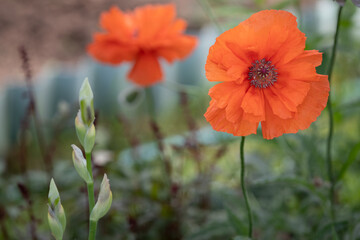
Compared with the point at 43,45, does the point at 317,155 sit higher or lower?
lower

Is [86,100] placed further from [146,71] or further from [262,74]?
[146,71]

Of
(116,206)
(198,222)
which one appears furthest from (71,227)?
(198,222)

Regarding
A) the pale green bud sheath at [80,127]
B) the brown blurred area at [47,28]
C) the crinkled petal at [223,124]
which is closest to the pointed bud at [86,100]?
the pale green bud sheath at [80,127]

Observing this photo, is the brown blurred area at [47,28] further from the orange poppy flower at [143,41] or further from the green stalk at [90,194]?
the green stalk at [90,194]

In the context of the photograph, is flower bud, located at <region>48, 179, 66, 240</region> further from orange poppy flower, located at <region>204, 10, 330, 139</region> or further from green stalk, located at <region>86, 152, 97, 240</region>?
orange poppy flower, located at <region>204, 10, 330, 139</region>

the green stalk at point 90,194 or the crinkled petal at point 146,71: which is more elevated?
the crinkled petal at point 146,71

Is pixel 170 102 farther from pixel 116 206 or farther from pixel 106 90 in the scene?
pixel 116 206
